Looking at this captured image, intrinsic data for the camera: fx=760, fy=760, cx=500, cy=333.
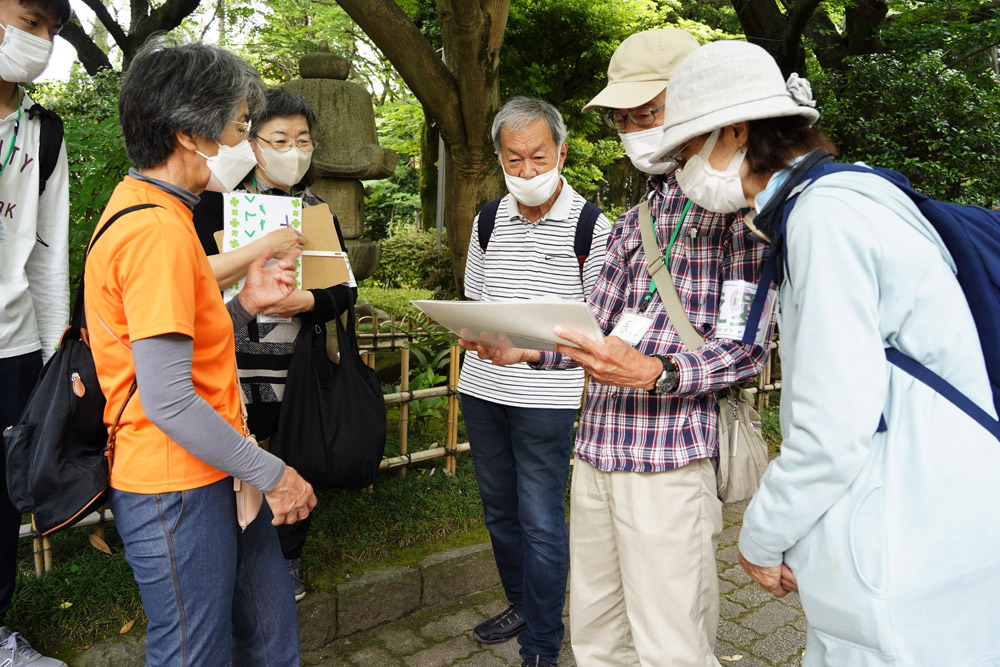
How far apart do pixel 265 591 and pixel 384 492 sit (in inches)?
77.3

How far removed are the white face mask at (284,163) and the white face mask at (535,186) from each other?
2.53 ft

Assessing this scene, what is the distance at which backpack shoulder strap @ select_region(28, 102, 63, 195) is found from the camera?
8.44ft

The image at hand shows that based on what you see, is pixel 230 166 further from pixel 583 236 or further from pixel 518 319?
pixel 583 236

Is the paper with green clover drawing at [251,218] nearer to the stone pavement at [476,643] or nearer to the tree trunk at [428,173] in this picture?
the stone pavement at [476,643]

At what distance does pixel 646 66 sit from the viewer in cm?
Result: 223

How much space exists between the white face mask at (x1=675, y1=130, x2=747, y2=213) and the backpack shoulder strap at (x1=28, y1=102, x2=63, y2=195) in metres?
2.15

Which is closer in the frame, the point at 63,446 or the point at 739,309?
the point at 63,446

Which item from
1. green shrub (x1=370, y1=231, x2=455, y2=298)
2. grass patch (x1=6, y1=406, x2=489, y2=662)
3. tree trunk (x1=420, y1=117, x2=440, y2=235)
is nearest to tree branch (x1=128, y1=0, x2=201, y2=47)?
tree trunk (x1=420, y1=117, x2=440, y2=235)

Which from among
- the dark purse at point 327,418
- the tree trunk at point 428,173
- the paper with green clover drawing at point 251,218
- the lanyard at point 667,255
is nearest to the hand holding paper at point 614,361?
the lanyard at point 667,255

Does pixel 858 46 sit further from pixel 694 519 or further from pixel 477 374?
pixel 694 519

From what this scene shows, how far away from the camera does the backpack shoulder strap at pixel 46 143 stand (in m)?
2.57

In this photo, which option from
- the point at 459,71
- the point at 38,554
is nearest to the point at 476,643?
the point at 38,554

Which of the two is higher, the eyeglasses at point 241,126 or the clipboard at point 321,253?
the eyeglasses at point 241,126

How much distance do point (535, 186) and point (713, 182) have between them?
1.20 m
